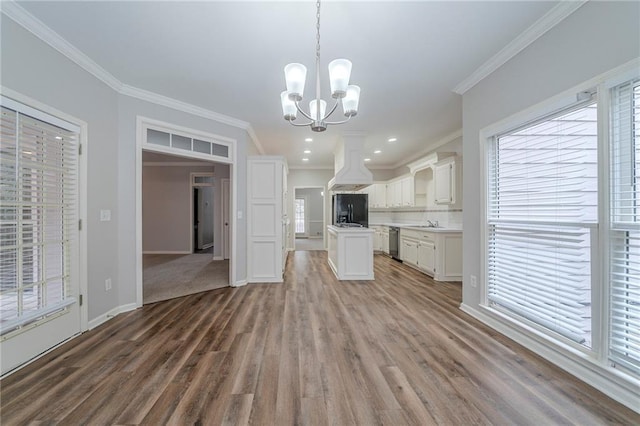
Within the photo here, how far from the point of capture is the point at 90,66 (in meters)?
2.61

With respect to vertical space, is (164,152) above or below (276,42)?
below

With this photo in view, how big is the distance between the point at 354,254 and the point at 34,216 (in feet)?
13.1

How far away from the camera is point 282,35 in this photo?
2.24 m

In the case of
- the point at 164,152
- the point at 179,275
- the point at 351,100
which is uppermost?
the point at 351,100

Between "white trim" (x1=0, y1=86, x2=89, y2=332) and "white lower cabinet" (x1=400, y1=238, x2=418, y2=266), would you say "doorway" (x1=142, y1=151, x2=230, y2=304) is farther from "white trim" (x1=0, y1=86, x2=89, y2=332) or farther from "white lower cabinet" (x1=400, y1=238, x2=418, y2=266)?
"white lower cabinet" (x1=400, y1=238, x2=418, y2=266)

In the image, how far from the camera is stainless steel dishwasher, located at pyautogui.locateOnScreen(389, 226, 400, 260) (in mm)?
6531

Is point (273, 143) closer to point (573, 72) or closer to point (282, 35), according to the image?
point (282, 35)

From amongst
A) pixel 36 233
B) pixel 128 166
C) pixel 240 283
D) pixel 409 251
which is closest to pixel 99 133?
pixel 128 166

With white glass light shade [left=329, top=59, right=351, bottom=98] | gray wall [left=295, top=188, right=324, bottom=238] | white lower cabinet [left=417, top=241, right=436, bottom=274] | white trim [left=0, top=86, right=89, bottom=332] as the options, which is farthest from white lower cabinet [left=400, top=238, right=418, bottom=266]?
gray wall [left=295, top=188, right=324, bottom=238]

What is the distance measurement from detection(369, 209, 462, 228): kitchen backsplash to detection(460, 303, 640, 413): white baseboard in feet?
9.73

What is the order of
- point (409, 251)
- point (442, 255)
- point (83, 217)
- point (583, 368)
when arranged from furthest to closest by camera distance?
point (409, 251) → point (442, 255) → point (83, 217) → point (583, 368)

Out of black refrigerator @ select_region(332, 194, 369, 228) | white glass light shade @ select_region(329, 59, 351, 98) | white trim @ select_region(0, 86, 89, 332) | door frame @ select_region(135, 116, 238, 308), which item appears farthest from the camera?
black refrigerator @ select_region(332, 194, 369, 228)

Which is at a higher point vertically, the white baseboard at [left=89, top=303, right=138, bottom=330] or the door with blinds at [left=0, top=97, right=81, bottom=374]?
the door with blinds at [left=0, top=97, right=81, bottom=374]

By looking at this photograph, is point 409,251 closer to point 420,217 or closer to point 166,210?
point 420,217
